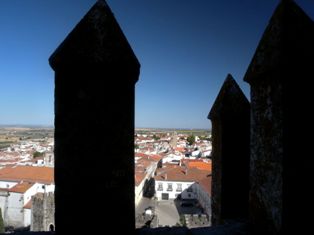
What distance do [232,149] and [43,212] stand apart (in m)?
24.3

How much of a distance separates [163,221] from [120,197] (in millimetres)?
29993

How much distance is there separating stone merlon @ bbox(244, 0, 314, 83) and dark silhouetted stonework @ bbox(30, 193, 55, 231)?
24.9 metres

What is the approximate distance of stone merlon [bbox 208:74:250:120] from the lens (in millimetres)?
3369

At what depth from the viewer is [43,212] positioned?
79.6ft

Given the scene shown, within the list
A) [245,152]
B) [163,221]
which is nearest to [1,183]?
[163,221]

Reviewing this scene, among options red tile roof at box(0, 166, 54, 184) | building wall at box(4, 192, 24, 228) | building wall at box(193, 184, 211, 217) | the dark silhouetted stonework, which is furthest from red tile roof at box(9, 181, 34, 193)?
building wall at box(193, 184, 211, 217)

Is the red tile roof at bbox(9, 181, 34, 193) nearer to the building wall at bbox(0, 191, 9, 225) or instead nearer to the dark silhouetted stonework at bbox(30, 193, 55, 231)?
the building wall at bbox(0, 191, 9, 225)

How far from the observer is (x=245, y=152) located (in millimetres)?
3389

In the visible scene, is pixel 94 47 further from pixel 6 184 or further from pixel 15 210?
pixel 6 184

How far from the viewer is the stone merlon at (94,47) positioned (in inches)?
85.2

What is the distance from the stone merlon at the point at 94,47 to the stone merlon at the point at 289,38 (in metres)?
1.10

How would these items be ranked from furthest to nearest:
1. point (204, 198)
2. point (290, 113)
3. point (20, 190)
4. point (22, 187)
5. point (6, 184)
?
point (6, 184), point (22, 187), point (20, 190), point (204, 198), point (290, 113)

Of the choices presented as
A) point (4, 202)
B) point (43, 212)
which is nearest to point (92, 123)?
point (43, 212)

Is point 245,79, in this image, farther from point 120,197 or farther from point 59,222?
point 59,222
